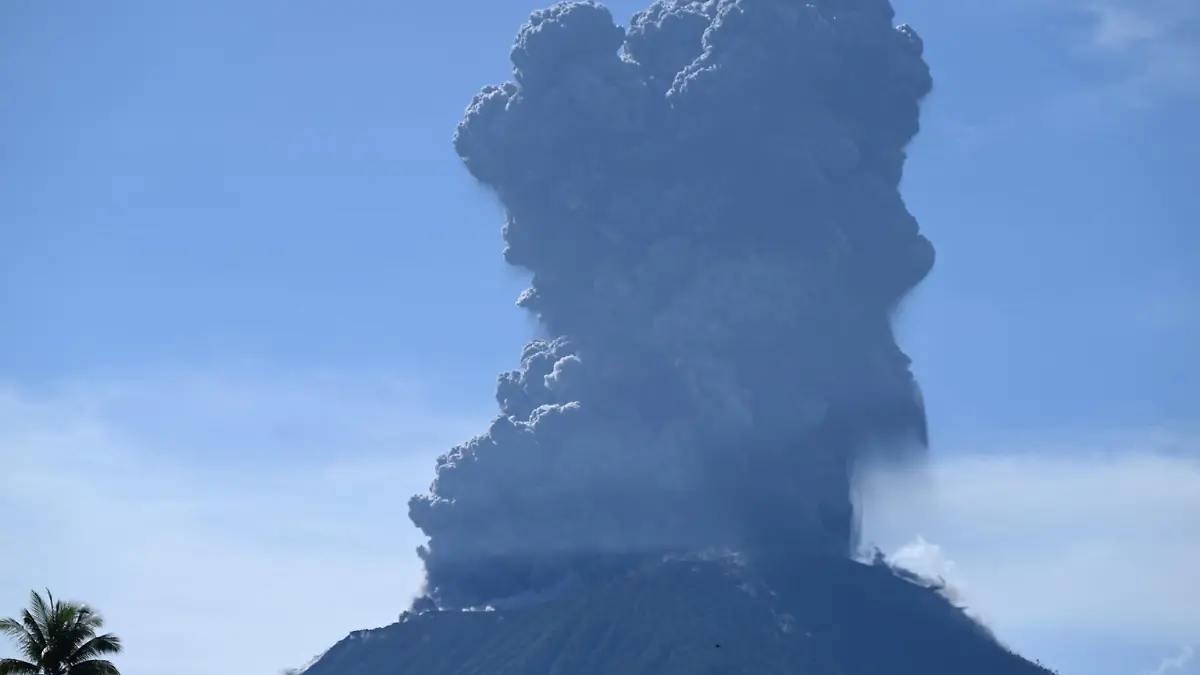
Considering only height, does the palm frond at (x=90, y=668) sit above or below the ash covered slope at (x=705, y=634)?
below

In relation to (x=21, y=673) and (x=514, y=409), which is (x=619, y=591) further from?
(x=21, y=673)

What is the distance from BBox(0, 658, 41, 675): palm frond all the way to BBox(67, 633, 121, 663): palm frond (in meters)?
1.16

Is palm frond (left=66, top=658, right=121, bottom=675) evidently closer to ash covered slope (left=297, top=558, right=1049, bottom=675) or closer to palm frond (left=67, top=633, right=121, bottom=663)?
palm frond (left=67, top=633, right=121, bottom=663)

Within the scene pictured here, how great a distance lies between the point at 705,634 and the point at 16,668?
96.8 metres

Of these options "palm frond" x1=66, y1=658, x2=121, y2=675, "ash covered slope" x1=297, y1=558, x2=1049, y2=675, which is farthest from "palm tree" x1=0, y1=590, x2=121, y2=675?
"ash covered slope" x1=297, y1=558, x2=1049, y2=675

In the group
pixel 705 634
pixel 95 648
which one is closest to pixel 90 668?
Result: pixel 95 648

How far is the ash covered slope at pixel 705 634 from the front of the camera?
484 feet

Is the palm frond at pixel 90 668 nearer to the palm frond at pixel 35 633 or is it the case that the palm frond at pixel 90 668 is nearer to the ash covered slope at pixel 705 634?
the palm frond at pixel 35 633

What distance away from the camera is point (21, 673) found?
57312 millimetres

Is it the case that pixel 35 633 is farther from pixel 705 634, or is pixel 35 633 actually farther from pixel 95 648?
pixel 705 634

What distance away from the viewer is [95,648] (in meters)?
58.5

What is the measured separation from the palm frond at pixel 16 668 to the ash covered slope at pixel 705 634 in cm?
9061

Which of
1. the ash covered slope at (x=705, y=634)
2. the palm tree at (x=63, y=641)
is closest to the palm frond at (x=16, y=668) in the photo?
the palm tree at (x=63, y=641)

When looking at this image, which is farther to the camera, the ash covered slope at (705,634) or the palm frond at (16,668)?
the ash covered slope at (705,634)
